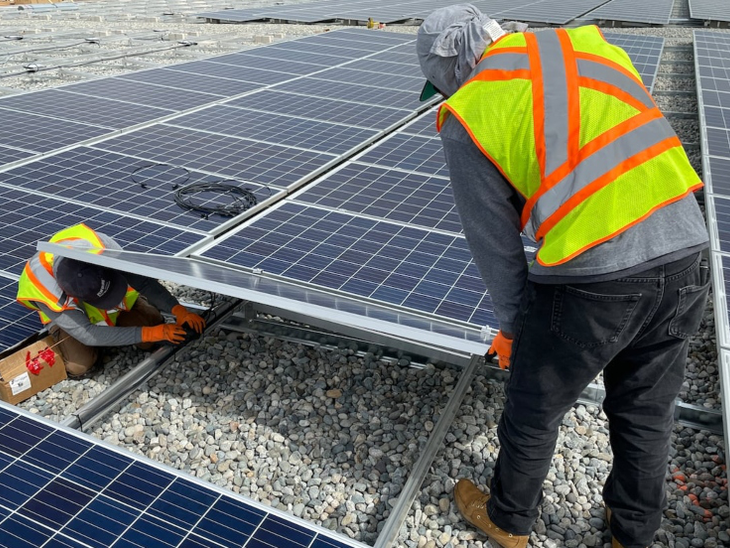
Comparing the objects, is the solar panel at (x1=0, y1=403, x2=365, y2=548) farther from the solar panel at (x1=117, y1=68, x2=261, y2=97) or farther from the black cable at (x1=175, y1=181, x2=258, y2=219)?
the solar panel at (x1=117, y1=68, x2=261, y2=97)

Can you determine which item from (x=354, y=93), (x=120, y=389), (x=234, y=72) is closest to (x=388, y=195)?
(x=120, y=389)

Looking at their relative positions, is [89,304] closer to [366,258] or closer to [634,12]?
[366,258]

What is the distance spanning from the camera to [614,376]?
3.18 m

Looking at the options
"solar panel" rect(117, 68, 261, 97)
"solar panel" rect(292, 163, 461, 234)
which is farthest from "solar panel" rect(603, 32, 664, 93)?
"solar panel" rect(117, 68, 261, 97)

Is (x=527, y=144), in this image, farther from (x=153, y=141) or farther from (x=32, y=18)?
(x=32, y=18)

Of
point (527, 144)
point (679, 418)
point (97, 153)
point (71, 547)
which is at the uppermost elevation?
point (527, 144)

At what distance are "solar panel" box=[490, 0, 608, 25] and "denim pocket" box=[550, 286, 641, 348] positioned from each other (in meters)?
21.2

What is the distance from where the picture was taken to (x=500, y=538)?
369 centimetres

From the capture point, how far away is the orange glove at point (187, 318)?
5430 millimetres

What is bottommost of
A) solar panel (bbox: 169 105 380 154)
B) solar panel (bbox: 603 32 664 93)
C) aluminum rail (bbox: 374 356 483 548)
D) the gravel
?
the gravel

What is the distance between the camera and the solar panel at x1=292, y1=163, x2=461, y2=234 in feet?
19.1

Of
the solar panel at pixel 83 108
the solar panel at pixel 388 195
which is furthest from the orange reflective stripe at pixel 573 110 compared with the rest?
the solar panel at pixel 83 108

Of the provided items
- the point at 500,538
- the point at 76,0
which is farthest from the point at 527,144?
the point at 76,0

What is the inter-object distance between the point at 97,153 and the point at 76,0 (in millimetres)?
31365
